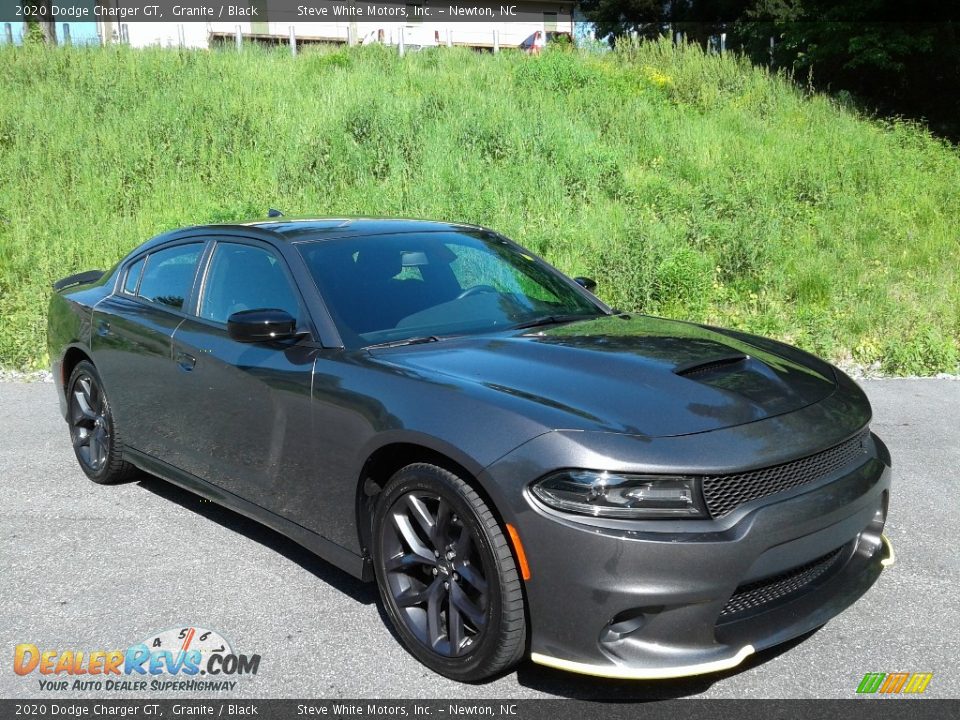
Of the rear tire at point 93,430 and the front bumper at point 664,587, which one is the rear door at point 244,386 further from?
the front bumper at point 664,587

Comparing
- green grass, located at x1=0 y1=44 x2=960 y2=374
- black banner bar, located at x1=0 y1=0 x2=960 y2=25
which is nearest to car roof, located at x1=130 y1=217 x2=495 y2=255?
green grass, located at x1=0 y1=44 x2=960 y2=374

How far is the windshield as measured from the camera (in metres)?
3.81

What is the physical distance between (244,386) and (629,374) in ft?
5.53

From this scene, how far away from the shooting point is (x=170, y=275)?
478 centimetres

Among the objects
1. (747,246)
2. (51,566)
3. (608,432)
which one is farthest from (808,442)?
(747,246)

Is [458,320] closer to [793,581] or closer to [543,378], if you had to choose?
[543,378]

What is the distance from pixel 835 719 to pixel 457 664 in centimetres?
119

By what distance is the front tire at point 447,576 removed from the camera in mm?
2795

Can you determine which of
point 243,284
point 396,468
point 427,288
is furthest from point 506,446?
point 243,284

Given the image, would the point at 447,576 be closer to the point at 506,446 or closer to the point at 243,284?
the point at 506,446

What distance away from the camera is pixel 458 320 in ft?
12.9

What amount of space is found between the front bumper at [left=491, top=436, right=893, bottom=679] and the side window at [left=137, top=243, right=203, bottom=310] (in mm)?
2532

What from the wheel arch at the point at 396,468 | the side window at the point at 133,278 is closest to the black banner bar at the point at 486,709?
the wheel arch at the point at 396,468

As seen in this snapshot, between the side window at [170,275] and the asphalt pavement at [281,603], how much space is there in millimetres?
1148
